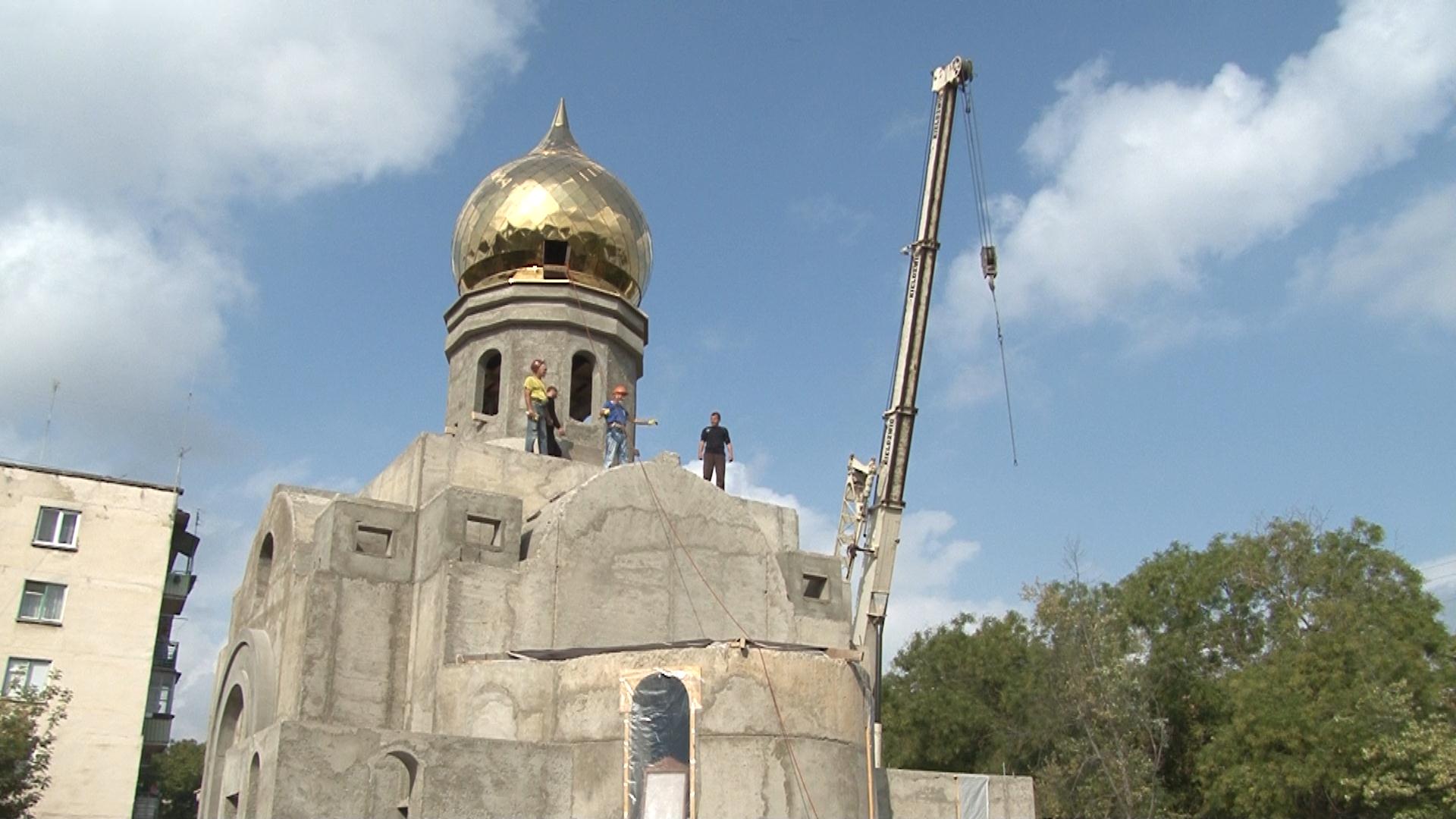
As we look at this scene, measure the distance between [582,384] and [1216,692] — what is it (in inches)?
643

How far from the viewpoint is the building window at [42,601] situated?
2916cm

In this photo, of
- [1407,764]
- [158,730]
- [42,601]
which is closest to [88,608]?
[42,601]

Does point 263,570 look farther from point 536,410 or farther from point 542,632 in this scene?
point 542,632

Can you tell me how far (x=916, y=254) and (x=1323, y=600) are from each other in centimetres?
1159

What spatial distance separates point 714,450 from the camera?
1834 cm

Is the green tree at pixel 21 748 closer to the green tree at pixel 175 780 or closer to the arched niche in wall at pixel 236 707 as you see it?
the arched niche in wall at pixel 236 707

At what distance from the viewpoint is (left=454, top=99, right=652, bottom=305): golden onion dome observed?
65.8ft

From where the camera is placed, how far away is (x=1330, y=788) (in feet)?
78.2

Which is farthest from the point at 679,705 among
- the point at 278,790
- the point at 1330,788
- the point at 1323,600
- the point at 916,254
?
the point at 1323,600

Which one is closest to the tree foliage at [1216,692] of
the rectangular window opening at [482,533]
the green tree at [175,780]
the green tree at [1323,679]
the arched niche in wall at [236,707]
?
the green tree at [1323,679]

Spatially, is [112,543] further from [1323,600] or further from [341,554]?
[1323,600]

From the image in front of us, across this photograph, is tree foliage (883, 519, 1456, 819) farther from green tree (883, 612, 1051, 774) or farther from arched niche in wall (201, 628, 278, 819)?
arched niche in wall (201, 628, 278, 819)

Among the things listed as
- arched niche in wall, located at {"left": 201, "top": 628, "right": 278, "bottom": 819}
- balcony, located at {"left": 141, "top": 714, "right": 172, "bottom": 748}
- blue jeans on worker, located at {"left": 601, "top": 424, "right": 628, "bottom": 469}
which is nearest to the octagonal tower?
blue jeans on worker, located at {"left": 601, "top": 424, "right": 628, "bottom": 469}

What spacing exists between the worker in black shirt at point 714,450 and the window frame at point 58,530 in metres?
18.1
